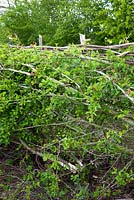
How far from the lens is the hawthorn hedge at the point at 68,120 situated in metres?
2.00

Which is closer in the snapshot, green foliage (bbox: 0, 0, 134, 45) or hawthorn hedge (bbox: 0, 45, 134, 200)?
hawthorn hedge (bbox: 0, 45, 134, 200)

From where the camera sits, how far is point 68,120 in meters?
2.28

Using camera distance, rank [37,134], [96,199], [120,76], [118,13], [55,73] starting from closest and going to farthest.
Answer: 1. [120,76]
2. [55,73]
3. [96,199]
4. [37,134]
5. [118,13]

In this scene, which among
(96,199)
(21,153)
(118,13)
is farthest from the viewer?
(118,13)

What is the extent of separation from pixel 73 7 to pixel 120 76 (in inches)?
338

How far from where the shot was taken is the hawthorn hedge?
2.00m

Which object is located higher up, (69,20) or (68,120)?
(68,120)

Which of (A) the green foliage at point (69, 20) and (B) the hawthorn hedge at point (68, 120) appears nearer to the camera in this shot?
(B) the hawthorn hedge at point (68, 120)

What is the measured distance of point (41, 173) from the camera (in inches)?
97.7

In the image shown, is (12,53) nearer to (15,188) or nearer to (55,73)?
(55,73)

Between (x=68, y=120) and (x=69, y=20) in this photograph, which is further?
Result: (x=69, y=20)

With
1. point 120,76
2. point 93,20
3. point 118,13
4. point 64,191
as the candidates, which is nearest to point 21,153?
point 64,191

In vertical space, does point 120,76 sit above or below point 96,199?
above

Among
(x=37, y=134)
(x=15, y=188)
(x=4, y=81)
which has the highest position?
(x=4, y=81)
